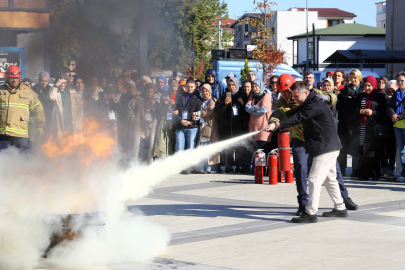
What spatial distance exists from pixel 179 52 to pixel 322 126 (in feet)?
9.98

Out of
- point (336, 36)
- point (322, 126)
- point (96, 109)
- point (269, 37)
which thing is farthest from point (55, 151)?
point (336, 36)

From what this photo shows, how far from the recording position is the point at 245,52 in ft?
85.4

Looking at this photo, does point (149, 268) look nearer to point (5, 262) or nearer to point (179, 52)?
point (5, 262)

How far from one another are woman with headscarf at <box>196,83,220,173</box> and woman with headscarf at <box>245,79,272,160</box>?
110cm

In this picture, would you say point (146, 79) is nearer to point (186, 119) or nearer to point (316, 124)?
point (316, 124)

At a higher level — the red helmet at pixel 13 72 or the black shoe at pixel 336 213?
the red helmet at pixel 13 72

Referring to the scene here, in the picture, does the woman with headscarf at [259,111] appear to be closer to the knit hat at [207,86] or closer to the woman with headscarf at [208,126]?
the woman with headscarf at [208,126]

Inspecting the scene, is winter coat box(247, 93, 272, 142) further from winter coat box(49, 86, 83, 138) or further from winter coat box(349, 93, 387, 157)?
winter coat box(49, 86, 83, 138)

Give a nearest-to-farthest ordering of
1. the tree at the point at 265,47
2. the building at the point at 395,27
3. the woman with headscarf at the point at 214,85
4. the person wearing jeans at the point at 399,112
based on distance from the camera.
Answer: the person wearing jeans at the point at 399,112 < the woman with headscarf at the point at 214,85 < the tree at the point at 265,47 < the building at the point at 395,27

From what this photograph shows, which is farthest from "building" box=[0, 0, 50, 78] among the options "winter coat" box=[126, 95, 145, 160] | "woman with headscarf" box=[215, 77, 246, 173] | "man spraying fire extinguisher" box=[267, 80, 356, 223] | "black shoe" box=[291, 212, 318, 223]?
"woman with headscarf" box=[215, 77, 246, 173]

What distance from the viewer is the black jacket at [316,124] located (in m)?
8.38

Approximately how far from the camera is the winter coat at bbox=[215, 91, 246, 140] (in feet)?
47.1

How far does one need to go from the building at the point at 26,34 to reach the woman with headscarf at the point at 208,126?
8900 millimetres

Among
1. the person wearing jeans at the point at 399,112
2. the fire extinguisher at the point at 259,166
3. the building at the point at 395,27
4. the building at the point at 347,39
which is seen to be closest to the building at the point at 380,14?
the building at the point at 347,39
